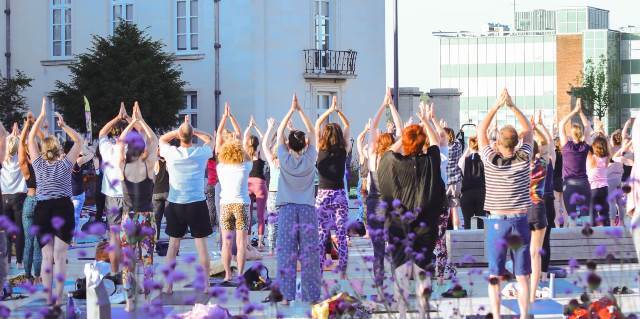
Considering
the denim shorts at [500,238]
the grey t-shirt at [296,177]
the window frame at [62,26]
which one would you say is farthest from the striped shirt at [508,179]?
the window frame at [62,26]

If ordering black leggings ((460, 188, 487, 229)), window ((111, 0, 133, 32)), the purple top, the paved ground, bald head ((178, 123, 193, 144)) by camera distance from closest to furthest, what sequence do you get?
1. the paved ground
2. bald head ((178, 123, 193, 144))
3. black leggings ((460, 188, 487, 229))
4. the purple top
5. window ((111, 0, 133, 32))

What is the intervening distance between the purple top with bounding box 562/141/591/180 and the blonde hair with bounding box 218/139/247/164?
5.71m

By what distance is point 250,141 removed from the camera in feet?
56.9

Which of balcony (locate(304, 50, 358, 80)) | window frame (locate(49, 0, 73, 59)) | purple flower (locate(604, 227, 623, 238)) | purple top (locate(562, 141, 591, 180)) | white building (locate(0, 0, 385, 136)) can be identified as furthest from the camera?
window frame (locate(49, 0, 73, 59))

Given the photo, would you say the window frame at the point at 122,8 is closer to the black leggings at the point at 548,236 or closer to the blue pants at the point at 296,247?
the black leggings at the point at 548,236

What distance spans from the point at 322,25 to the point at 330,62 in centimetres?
135

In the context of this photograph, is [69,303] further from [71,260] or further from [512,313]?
[71,260]

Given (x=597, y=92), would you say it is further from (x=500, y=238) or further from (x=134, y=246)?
(x=134, y=246)

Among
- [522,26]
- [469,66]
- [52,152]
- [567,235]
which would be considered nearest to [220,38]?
[567,235]

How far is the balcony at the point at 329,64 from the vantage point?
146 ft

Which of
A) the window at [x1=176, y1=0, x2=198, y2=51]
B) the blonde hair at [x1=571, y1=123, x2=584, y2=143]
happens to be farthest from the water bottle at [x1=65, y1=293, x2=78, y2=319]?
the window at [x1=176, y1=0, x2=198, y2=51]

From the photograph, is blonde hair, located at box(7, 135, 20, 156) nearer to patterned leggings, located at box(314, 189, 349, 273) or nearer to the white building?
patterned leggings, located at box(314, 189, 349, 273)

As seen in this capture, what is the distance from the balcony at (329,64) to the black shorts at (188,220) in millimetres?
30893

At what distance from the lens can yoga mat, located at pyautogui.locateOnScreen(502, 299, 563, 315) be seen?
1238 centimetres
